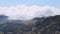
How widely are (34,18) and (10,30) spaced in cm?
566

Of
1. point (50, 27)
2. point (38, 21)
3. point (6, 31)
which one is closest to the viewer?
point (6, 31)

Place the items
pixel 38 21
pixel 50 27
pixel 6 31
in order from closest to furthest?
1. pixel 6 31
2. pixel 38 21
3. pixel 50 27

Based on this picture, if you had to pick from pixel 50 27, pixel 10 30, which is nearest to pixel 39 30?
pixel 50 27

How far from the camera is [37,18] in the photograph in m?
36.8

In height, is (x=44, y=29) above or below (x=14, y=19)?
below

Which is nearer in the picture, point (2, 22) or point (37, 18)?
point (2, 22)

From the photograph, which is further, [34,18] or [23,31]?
[34,18]

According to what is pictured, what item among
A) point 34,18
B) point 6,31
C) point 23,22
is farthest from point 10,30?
point 34,18

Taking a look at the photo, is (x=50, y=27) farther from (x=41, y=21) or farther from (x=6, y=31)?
(x=6, y=31)

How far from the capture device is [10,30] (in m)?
34.2

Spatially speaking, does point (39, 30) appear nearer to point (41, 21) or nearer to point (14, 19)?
point (41, 21)

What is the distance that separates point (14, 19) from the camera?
36031mm

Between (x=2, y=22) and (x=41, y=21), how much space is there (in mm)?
7726

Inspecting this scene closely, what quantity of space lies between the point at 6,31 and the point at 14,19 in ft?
10.6
